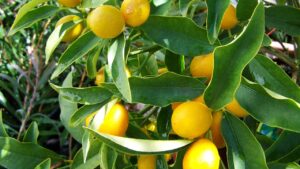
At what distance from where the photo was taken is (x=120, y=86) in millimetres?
→ 576

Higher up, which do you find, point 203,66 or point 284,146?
point 203,66

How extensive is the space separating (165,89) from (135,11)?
0.11 meters

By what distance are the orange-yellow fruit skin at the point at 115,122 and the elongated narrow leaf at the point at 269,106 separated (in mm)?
173

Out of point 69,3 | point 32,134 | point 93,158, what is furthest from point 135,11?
point 32,134

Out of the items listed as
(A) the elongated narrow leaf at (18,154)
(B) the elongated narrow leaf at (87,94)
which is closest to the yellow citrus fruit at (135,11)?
(B) the elongated narrow leaf at (87,94)

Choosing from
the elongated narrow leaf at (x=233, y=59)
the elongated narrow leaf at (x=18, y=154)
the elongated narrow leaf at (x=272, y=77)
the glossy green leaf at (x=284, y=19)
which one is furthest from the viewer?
the elongated narrow leaf at (x=18, y=154)

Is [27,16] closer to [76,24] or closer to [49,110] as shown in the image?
[76,24]

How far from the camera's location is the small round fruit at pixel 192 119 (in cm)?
58

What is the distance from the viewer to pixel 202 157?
0.57 metres

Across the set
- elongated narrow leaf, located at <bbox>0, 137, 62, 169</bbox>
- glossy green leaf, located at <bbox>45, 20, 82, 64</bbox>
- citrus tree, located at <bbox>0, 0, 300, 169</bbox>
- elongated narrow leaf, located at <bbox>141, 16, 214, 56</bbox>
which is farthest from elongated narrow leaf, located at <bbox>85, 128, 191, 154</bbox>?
elongated narrow leaf, located at <bbox>0, 137, 62, 169</bbox>

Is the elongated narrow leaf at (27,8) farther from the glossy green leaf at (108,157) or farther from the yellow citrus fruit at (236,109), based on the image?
the yellow citrus fruit at (236,109)

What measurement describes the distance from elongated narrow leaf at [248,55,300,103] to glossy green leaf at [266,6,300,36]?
0.36ft

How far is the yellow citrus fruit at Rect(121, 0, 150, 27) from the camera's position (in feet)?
2.07

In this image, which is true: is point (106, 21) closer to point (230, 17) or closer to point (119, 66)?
point (119, 66)
